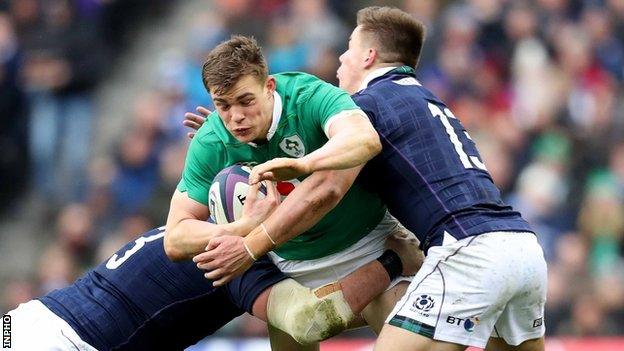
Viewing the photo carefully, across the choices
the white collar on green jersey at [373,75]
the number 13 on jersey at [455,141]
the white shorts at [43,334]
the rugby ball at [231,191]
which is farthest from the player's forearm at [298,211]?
the white shorts at [43,334]

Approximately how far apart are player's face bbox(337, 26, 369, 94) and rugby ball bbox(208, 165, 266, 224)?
0.92 meters

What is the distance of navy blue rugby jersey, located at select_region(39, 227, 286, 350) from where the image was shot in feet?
22.7

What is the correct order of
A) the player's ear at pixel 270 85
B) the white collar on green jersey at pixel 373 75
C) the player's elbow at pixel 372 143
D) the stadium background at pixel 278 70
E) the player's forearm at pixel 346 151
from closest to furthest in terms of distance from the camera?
1. the player's forearm at pixel 346 151
2. the player's elbow at pixel 372 143
3. the player's ear at pixel 270 85
4. the white collar on green jersey at pixel 373 75
5. the stadium background at pixel 278 70

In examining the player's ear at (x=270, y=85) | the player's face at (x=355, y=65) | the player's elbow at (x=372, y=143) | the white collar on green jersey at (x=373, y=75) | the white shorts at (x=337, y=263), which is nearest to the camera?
the player's elbow at (x=372, y=143)

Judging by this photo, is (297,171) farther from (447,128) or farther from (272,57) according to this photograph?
(272,57)

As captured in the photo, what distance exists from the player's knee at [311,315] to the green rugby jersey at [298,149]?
285mm

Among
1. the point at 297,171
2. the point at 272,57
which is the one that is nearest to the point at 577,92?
the point at 272,57

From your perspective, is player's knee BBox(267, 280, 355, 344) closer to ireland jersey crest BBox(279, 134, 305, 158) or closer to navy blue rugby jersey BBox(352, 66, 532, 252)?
navy blue rugby jersey BBox(352, 66, 532, 252)

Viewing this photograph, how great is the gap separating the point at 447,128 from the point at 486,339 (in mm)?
1058

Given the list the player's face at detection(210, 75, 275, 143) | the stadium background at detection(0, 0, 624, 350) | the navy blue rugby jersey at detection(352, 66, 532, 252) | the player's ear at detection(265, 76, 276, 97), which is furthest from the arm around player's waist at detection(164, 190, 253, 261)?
the stadium background at detection(0, 0, 624, 350)

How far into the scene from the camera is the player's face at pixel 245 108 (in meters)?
6.08

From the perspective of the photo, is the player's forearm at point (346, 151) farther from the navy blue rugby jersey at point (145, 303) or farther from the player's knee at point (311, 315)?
the navy blue rugby jersey at point (145, 303)

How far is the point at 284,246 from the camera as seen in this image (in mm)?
6664

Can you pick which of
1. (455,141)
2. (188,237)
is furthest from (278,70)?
(188,237)
